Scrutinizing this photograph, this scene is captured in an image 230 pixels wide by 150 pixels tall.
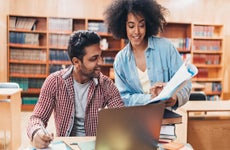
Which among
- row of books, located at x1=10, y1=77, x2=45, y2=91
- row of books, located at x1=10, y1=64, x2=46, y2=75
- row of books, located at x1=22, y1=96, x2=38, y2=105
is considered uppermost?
row of books, located at x1=10, y1=64, x2=46, y2=75

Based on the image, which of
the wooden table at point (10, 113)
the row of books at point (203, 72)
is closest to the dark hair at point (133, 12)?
the wooden table at point (10, 113)

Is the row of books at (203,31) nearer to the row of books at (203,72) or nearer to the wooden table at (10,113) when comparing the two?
the row of books at (203,72)

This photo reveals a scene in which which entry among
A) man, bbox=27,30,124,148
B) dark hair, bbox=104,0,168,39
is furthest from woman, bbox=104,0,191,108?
man, bbox=27,30,124,148

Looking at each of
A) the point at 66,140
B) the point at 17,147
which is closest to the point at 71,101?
the point at 66,140

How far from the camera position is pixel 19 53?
6.05 metres

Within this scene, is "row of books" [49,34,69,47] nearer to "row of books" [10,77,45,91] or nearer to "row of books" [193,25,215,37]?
"row of books" [10,77,45,91]

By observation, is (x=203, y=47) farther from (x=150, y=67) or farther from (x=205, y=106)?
(x=150, y=67)

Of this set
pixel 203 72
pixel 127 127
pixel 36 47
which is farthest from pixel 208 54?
pixel 127 127

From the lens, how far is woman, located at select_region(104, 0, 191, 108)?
1.76m

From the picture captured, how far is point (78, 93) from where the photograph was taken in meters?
1.68

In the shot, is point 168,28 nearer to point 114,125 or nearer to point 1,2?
point 1,2

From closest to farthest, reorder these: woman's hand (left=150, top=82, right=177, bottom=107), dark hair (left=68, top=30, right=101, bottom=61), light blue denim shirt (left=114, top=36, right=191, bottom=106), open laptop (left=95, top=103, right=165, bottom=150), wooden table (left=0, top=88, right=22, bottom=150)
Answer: open laptop (left=95, top=103, right=165, bottom=150) → woman's hand (left=150, top=82, right=177, bottom=107) → dark hair (left=68, top=30, right=101, bottom=61) → light blue denim shirt (left=114, top=36, right=191, bottom=106) → wooden table (left=0, top=88, right=22, bottom=150)

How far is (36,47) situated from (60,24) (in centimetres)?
68

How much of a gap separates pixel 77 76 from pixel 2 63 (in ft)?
14.6
